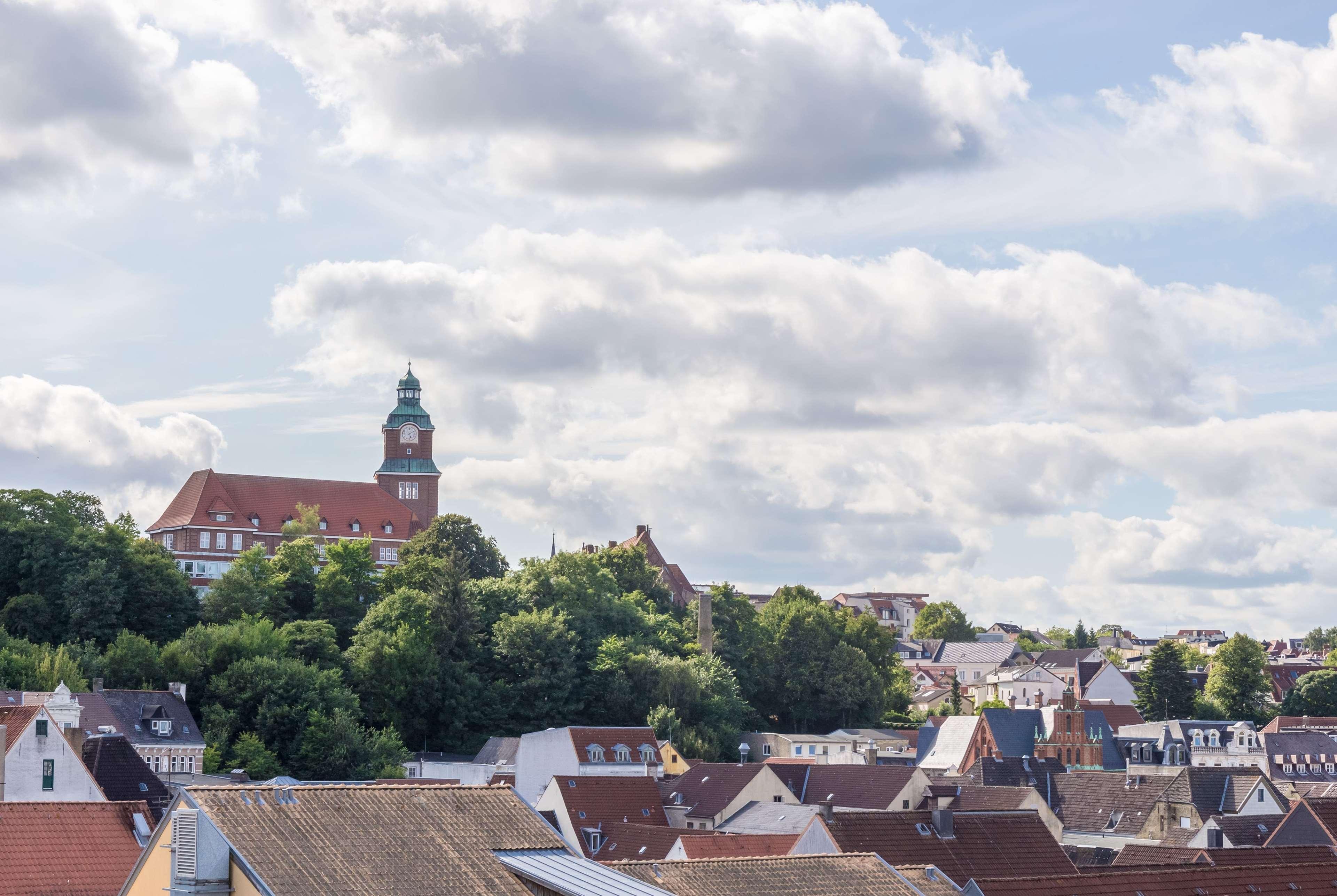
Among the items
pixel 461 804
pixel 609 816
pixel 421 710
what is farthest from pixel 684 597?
pixel 461 804

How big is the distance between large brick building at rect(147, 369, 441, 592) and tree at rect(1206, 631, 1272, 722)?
73.4 meters

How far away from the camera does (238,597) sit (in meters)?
111

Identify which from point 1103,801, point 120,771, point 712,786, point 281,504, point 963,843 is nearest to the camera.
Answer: point 963,843

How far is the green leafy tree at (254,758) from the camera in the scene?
3487 inches

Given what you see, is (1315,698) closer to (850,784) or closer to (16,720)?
(850,784)

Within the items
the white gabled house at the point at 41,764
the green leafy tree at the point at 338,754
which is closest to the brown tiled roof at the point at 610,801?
the green leafy tree at the point at 338,754

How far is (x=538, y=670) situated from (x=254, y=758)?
24.4 metres

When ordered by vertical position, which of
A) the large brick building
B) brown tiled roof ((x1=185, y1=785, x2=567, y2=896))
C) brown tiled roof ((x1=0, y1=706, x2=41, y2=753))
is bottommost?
brown tiled roof ((x1=185, y1=785, x2=567, y2=896))

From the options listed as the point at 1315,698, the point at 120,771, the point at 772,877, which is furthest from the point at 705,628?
the point at 772,877

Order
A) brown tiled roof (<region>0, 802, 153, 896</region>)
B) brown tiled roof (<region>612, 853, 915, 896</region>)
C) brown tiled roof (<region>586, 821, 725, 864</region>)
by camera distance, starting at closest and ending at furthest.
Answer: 1. brown tiled roof (<region>612, 853, 915, 896</region>)
2. brown tiled roof (<region>0, 802, 153, 896</region>)
3. brown tiled roof (<region>586, 821, 725, 864</region>)

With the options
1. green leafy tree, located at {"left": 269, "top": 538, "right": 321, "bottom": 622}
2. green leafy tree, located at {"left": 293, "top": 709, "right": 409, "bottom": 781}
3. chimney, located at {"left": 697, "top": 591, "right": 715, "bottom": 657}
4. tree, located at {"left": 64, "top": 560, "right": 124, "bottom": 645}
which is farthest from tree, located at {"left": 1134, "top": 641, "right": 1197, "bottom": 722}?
tree, located at {"left": 64, "top": 560, "right": 124, "bottom": 645}

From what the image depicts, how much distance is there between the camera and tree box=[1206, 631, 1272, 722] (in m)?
152

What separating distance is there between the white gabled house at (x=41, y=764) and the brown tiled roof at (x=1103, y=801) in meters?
47.9

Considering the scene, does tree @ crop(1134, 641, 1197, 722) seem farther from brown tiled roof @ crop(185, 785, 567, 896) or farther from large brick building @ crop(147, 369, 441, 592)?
brown tiled roof @ crop(185, 785, 567, 896)
